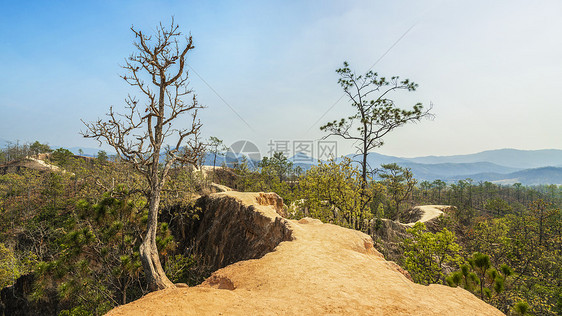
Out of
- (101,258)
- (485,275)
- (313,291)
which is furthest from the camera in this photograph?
(101,258)

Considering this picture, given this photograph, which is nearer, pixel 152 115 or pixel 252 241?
pixel 152 115

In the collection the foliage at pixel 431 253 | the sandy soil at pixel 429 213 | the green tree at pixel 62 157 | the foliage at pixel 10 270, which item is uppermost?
the green tree at pixel 62 157

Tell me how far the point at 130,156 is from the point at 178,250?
593 inches

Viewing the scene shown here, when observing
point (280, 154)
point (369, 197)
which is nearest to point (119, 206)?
point (369, 197)

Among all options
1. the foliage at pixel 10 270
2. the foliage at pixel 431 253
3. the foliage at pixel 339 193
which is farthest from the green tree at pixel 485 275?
the foliage at pixel 10 270

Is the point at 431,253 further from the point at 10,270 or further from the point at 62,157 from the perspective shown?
the point at 62,157

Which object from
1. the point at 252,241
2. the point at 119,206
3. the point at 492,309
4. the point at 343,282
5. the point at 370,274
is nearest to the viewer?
the point at 492,309

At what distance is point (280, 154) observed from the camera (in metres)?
81.0

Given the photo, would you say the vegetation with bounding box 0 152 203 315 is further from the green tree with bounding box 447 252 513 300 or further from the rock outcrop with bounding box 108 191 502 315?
the green tree with bounding box 447 252 513 300

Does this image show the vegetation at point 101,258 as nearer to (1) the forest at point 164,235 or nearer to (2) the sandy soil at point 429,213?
(1) the forest at point 164,235

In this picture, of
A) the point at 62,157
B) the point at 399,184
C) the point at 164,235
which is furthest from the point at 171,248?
the point at 62,157

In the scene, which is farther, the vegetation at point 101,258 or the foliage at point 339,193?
the foliage at point 339,193

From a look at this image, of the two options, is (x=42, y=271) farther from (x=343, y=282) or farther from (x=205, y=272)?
(x=343, y=282)

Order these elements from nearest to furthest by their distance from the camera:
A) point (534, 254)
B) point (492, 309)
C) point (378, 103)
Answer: point (492, 309) < point (378, 103) < point (534, 254)
